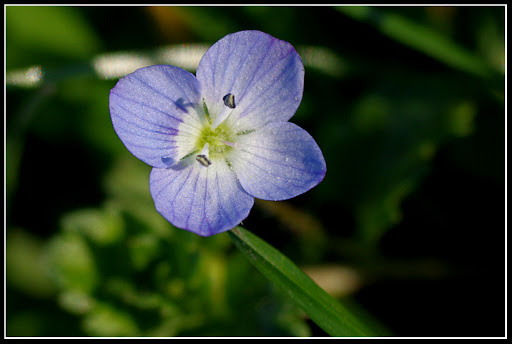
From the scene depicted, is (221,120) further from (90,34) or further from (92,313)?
(90,34)

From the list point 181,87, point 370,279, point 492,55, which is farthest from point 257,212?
point 492,55

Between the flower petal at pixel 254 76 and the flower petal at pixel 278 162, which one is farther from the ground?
the flower petal at pixel 254 76

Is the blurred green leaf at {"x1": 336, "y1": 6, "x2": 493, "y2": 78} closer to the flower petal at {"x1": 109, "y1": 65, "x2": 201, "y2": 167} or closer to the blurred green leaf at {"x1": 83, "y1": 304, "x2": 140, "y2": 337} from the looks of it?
the flower petal at {"x1": 109, "y1": 65, "x2": 201, "y2": 167}

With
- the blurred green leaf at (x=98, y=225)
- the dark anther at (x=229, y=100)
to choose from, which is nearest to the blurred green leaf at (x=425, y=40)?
the dark anther at (x=229, y=100)

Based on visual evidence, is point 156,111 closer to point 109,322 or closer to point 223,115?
point 223,115

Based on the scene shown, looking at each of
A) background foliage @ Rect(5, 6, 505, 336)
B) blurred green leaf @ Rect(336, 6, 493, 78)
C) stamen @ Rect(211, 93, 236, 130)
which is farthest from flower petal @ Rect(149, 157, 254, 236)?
blurred green leaf @ Rect(336, 6, 493, 78)

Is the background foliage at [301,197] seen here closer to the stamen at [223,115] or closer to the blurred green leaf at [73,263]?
the blurred green leaf at [73,263]
